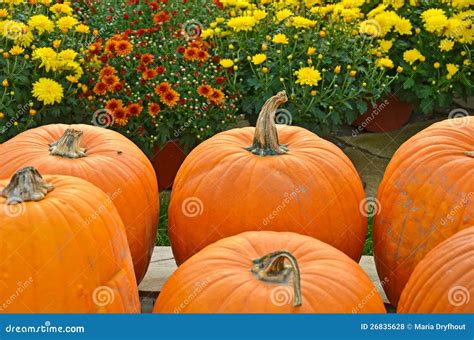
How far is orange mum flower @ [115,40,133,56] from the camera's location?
15.7 ft

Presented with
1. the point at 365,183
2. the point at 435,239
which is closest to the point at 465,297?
the point at 435,239

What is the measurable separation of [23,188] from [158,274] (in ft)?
3.91

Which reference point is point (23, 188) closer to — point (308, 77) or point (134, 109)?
point (134, 109)

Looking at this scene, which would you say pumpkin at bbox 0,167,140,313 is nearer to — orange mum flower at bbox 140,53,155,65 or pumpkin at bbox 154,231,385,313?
pumpkin at bbox 154,231,385,313

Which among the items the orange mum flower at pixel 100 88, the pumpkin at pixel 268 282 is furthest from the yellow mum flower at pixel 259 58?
the pumpkin at pixel 268 282

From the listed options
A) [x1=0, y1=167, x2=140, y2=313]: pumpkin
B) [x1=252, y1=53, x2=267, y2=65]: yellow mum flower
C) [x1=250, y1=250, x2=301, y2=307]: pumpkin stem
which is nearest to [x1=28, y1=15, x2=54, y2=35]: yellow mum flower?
[x1=252, y1=53, x2=267, y2=65]: yellow mum flower

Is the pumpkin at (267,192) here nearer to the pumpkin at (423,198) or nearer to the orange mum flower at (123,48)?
the pumpkin at (423,198)

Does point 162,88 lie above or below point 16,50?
below

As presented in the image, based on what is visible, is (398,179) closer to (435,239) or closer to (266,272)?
(435,239)

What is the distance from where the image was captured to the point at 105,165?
9.84 feet

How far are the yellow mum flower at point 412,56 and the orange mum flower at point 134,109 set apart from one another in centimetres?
171

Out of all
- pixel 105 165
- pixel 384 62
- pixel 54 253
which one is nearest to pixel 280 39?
pixel 384 62

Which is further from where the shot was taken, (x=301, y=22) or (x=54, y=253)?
→ (x=301, y=22)

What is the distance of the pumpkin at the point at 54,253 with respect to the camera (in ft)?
7.34
